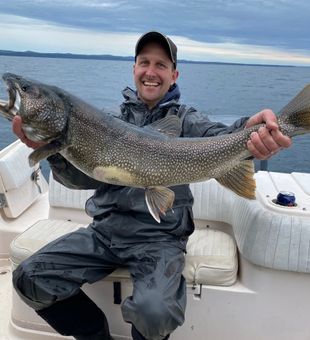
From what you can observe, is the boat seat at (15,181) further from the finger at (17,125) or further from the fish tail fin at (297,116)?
the fish tail fin at (297,116)

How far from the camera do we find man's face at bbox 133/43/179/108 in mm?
3867

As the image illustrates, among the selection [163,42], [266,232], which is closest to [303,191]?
[266,232]

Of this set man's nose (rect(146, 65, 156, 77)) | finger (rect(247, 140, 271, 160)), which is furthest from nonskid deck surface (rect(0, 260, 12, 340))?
finger (rect(247, 140, 271, 160))

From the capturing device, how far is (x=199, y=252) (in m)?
3.78

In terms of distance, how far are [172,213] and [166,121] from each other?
2.42 ft

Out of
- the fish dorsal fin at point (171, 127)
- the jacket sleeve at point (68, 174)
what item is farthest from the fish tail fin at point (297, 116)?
the jacket sleeve at point (68, 174)

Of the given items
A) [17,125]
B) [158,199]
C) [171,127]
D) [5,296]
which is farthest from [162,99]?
[5,296]

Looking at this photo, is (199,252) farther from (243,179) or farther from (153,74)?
(153,74)

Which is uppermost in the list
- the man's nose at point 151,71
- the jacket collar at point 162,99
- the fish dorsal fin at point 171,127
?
the man's nose at point 151,71

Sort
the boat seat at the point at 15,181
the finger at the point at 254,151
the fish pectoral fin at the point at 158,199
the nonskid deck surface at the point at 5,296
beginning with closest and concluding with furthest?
the finger at the point at 254,151, the fish pectoral fin at the point at 158,199, the nonskid deck surface at the point at 5,296, the boat seat at the point at 15,181

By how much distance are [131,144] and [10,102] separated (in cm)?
77

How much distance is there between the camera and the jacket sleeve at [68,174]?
3.35 m

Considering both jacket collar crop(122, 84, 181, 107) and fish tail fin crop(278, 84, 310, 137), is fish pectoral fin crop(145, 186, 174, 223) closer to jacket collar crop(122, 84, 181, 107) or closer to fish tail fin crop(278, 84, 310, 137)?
fish tail fin crop(278, 84, 310, 137)

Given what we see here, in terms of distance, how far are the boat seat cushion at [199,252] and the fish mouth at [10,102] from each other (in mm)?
1369
